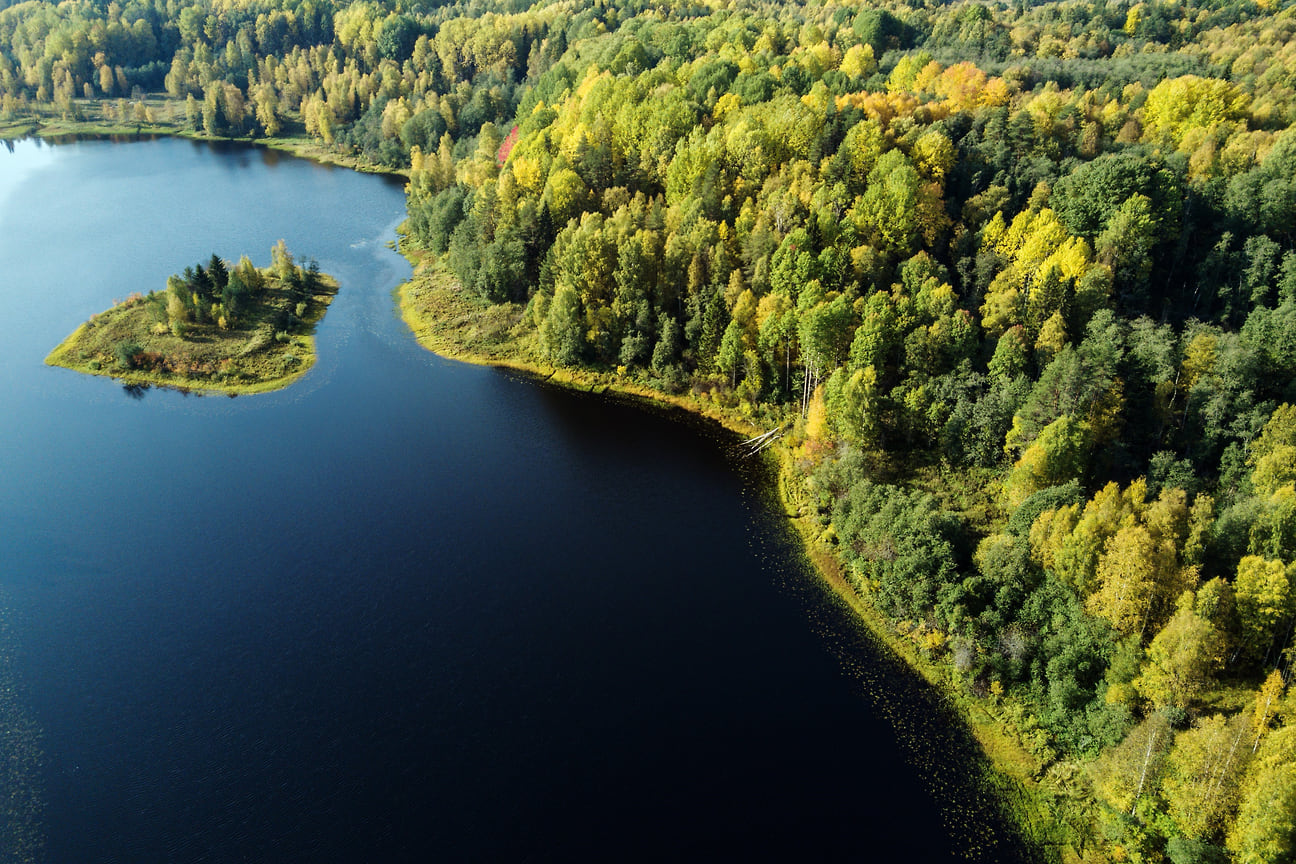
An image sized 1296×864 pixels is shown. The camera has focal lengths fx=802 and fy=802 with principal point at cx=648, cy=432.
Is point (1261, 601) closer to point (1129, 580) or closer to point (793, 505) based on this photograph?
point (1129, 580)

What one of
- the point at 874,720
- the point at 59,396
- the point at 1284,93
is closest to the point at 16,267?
the point at 59,396

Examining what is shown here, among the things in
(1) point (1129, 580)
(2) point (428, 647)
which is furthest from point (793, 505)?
(2) point (428, 647)

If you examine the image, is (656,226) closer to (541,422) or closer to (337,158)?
(541,422)

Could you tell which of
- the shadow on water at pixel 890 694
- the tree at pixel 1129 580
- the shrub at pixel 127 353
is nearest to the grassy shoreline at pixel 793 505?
the shadow on water at pixel 890 694

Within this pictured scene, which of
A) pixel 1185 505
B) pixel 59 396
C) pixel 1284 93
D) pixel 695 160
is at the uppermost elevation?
pixel 1284 93

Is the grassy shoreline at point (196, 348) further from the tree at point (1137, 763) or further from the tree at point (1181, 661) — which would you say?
the tree at point (1181, 661)

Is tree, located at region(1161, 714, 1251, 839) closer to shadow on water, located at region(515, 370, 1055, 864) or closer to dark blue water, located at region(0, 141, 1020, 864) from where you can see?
shadow on water, located at region(515, 370, 1055, 864)

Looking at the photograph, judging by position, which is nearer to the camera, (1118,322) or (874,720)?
(874,720)
